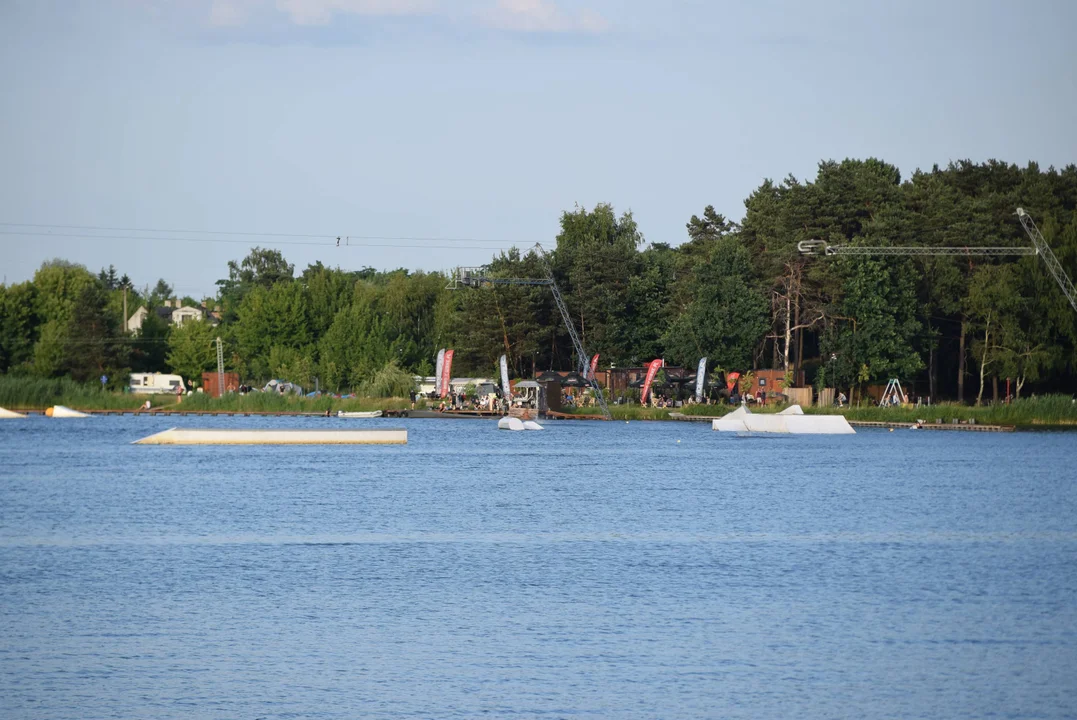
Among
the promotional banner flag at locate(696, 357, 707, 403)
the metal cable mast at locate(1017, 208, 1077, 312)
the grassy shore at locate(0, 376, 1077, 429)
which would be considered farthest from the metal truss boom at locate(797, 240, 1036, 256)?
the promotional banner flag at locate(696, 357, 707, 403)

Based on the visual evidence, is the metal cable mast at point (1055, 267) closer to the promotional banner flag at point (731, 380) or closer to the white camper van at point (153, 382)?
the promotional banner flag at point (731, 380)

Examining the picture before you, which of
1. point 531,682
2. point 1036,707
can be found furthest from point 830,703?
point 531,682

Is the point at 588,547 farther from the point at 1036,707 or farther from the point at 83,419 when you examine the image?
the point at 83,419

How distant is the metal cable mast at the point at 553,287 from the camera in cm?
11044

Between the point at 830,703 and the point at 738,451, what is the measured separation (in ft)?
195

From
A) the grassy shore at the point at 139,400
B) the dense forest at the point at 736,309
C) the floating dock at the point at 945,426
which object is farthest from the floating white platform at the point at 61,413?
the floating dock at the point at 945,426

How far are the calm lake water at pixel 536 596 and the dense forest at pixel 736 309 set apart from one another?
135 ft

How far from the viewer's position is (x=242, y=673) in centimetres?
2008

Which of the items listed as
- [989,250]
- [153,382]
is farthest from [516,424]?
[153,382]

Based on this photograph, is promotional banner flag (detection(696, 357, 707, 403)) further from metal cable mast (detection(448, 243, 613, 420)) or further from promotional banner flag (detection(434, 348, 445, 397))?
promotional banner flag (detection(434, 348, 445, 397))

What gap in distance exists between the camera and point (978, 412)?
95.9 metres

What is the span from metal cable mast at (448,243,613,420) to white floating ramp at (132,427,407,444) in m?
28.7

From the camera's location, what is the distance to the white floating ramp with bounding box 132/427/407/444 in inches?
3135

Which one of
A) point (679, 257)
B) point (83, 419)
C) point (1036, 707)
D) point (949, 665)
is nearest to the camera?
point (1036, 707)
